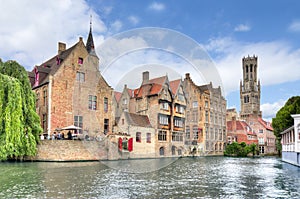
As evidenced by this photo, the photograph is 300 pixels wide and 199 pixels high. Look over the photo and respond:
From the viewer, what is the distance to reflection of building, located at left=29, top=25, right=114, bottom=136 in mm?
43525

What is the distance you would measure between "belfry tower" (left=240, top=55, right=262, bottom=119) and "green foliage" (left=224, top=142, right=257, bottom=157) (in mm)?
78889

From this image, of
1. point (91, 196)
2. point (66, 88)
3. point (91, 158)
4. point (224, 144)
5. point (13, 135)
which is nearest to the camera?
point (91, 196)

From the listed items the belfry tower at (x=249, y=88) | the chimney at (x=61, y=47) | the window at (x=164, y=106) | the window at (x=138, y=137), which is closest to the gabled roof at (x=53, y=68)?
the chimney at (x=61, y=47)

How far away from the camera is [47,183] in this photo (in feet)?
58.1

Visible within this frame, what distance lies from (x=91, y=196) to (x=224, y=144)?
62.2 metres

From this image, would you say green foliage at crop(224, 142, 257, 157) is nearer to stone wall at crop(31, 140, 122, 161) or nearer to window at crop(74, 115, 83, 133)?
stone wall at crop(31, 140, 122, 161)

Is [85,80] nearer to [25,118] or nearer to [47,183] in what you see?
[25,118]

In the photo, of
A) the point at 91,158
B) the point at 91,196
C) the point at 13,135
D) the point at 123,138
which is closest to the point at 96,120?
the point at 123,138

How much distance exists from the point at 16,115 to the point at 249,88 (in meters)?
139

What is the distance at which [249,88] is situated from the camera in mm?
154625

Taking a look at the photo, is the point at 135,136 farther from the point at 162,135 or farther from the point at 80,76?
the point at 80,76

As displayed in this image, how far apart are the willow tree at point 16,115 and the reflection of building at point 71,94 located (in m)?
8.54

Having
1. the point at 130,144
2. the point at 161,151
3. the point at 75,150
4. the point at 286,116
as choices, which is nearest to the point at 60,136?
the point at 75,150

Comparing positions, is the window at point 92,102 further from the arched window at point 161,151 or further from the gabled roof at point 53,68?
the arched window at point 161,151
